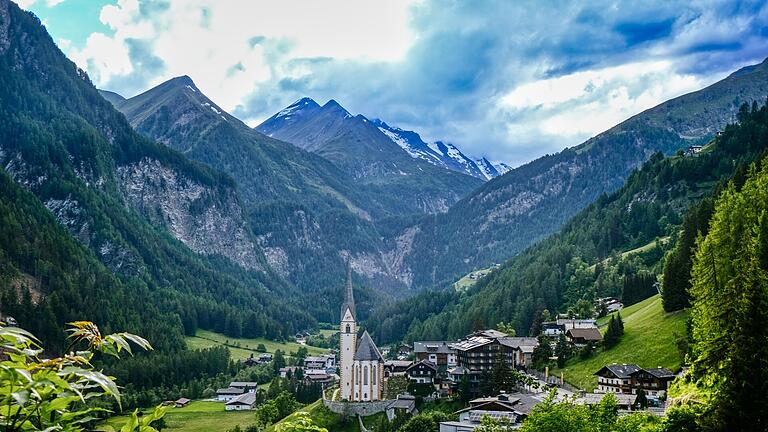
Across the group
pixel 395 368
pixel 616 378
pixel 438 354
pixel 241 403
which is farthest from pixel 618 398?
pixel 241 403

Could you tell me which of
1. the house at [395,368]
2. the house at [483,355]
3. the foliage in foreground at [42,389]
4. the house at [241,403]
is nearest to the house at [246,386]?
the house at [241,403]

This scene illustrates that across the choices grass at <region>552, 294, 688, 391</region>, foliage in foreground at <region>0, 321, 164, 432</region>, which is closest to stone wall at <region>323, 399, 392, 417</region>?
grass at <region>552, 294, 688, 391</region>

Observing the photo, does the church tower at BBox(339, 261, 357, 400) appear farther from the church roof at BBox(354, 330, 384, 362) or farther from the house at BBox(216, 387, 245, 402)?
the house at BBox(216, 387, 245, 402)

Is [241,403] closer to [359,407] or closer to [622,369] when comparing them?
[359,407]

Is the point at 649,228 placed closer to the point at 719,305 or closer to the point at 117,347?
the point at 719,305

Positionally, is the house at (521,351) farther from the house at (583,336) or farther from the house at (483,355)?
the house at (583,336)
